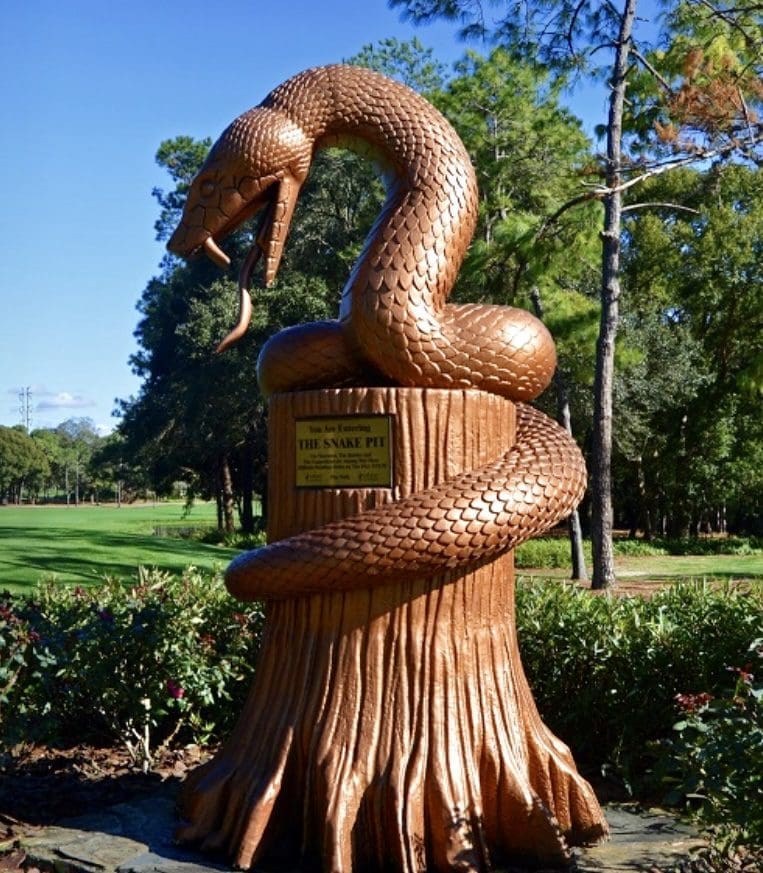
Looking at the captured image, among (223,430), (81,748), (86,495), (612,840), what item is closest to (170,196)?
(223,430)

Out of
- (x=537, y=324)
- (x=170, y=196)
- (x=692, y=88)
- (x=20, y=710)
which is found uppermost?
(x=170, y=196)

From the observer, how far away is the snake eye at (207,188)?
150 inches

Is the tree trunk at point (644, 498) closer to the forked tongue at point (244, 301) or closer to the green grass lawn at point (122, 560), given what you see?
the green grass lawn at point (122, 560)

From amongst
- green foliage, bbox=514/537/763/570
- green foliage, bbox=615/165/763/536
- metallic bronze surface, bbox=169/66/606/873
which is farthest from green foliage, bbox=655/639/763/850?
green foliage, bbox=615/165/763/536

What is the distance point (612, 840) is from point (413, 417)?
187 cm

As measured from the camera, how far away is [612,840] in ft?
12.3

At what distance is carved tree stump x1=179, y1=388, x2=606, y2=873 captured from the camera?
330cm

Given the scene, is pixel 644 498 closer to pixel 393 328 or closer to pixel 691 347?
pixel 691 347

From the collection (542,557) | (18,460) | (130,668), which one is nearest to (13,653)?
(130,668)

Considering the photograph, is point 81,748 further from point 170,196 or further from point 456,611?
point 170,196

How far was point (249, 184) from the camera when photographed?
3764mm

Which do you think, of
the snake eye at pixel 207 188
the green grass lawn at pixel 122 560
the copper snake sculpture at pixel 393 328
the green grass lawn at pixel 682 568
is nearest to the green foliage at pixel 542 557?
the green grass lawn at pixel 682 568

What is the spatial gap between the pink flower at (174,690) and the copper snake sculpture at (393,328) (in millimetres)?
1438

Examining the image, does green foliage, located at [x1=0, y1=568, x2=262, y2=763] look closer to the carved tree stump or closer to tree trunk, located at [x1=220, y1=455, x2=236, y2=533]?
the carved tree stump
